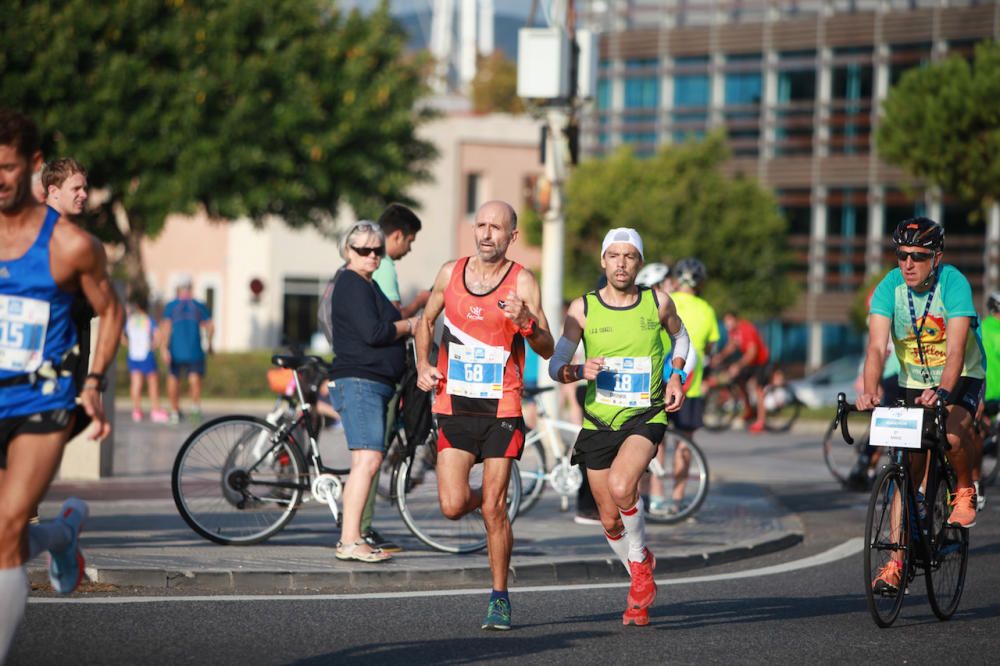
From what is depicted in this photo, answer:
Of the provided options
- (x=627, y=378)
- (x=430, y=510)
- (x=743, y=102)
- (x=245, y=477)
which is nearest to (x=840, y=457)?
(x=430, y=510)

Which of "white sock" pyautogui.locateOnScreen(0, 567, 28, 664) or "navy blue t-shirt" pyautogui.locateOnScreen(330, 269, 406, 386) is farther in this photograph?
"navy blue t-shirt" pyautogui.locateOnScreen(330, 269, 406, 386)

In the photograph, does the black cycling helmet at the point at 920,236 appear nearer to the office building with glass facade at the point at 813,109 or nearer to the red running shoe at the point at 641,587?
the red running shoe at the point at 641,587

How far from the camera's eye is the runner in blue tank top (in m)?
5.16

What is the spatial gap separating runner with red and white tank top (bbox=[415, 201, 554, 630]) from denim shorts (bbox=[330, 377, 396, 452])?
177 cm


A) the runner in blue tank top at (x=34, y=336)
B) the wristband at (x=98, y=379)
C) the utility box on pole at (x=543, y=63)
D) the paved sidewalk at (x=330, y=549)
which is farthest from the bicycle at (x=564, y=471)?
the runner in blue tank top at (x=34, y=336)

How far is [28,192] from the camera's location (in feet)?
17.4

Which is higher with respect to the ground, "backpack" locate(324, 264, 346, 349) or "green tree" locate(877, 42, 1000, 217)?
"green tree" locate(877, 42, 1000, 217)

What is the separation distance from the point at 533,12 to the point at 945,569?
36.3 ft

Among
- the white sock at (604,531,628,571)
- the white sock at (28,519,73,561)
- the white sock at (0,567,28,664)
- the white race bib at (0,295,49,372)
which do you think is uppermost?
the white race bib at (0,295,49,372)

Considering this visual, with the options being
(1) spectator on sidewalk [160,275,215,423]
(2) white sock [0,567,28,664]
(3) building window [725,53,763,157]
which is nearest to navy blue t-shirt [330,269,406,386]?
(2) white sock [0,567,28,664]

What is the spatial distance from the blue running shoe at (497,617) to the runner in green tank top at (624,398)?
0.60 meters

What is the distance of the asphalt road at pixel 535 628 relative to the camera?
253 inches

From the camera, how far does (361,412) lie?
9.02 m

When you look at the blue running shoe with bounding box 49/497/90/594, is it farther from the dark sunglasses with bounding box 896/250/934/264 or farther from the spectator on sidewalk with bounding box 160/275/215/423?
the spectator on sidewalk with bounding box 160/275/215/423
